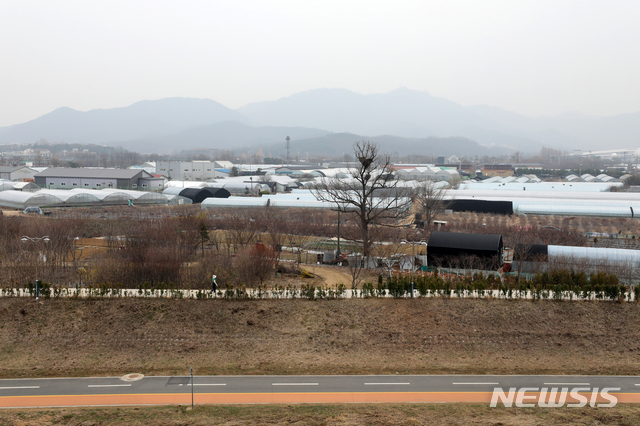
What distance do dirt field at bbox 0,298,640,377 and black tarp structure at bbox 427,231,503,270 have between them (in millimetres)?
6578

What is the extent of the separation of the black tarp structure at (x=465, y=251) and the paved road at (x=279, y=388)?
34.7 ft

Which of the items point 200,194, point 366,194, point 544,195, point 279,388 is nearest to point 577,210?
point 544,195

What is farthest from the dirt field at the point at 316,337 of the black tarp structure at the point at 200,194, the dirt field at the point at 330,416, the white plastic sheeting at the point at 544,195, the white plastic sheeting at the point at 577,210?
the black tarp structure at the point at 200,194

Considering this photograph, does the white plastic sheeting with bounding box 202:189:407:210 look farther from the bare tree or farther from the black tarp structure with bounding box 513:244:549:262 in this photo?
the black tarp structure with bounding box 513:244:549:262

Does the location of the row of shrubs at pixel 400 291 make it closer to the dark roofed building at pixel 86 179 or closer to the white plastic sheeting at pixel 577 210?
the white plastic sheeting at pixel 577 210

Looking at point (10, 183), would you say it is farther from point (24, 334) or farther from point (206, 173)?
point (24, 334)

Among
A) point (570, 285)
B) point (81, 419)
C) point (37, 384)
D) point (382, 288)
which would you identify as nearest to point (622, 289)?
point (570, 285)

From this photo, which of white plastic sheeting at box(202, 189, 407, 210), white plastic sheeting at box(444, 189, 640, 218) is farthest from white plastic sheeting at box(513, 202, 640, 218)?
white plastic sheeting at box(202, 189, 407, 210)

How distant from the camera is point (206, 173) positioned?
291 ft

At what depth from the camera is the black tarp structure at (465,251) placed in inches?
904

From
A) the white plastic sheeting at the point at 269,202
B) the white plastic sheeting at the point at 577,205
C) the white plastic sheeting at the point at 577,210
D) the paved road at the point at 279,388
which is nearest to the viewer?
the paved road at the point at 279,388

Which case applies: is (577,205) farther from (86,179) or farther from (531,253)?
(86,179)

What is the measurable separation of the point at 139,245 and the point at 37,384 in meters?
12.6

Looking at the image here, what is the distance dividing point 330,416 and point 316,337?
453cm
